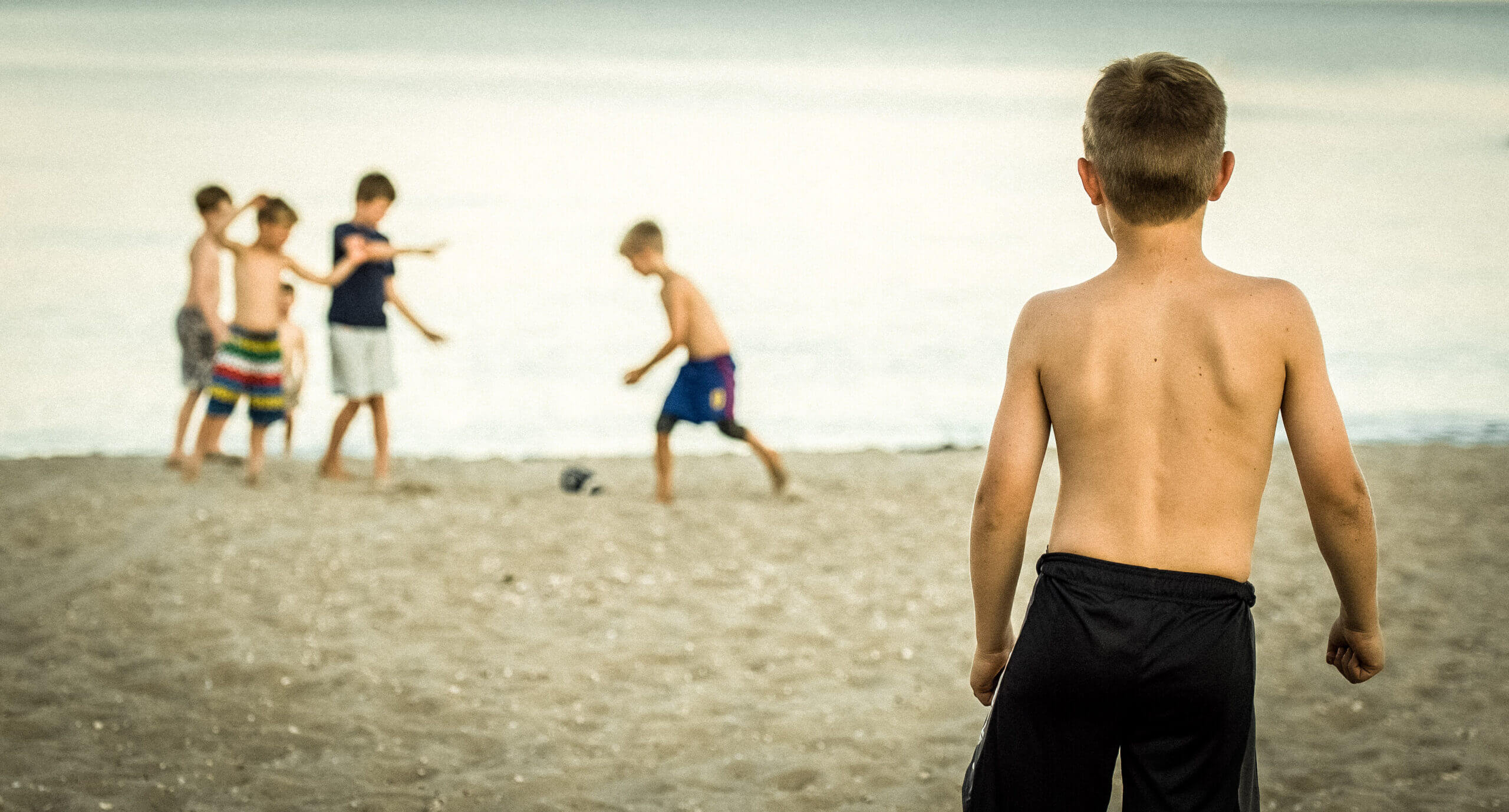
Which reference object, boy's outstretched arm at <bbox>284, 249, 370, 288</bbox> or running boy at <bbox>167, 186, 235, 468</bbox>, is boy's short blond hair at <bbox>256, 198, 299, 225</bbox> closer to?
boy's outstretched arm at <bbox>284, 249, 370, 288</bbox>

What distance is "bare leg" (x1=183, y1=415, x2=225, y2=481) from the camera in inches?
292

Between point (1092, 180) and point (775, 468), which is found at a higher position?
point (1092, 180)

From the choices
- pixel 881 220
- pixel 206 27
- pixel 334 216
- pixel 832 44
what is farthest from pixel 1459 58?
pixel 206 27

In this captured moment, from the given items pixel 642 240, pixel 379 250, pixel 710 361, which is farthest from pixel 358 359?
pixel 710 361

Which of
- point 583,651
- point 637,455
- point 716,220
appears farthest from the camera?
point 716,220

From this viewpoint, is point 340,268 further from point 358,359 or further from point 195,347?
point 195,347

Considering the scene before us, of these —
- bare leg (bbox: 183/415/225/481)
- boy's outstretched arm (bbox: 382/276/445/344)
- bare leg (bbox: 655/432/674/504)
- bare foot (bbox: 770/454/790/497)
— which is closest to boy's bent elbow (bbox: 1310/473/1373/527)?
bare leg (bbox: 655/432/674/504)

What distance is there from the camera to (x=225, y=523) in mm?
6402

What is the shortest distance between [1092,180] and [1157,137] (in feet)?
0.44

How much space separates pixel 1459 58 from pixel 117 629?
85915mm

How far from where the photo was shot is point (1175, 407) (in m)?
2.05

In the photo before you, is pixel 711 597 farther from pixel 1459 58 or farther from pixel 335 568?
pixel 1459 58

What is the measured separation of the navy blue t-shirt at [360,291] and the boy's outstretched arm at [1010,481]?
19.2 feet

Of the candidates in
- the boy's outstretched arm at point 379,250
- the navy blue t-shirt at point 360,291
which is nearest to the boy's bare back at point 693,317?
the boy's outstretched arm at point 379,250
